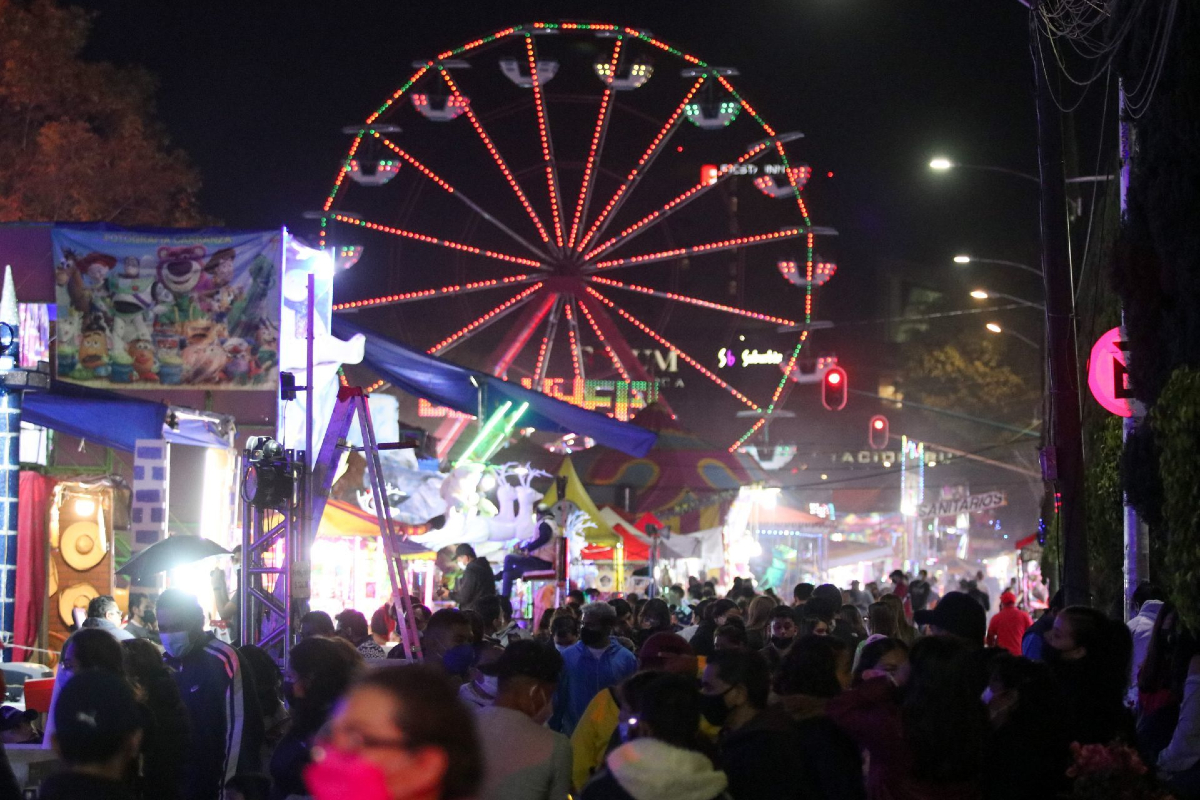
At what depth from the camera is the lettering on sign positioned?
3806cm

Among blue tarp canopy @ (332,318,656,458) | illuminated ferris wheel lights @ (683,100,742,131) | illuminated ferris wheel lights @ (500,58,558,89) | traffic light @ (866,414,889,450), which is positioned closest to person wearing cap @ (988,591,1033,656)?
blue tarp canopy @ (332,318,656,458)

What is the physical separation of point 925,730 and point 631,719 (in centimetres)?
101

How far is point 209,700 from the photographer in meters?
6.74

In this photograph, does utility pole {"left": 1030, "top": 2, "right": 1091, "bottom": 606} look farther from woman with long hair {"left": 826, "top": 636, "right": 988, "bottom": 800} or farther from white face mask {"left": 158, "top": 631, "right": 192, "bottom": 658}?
white face mask {"left": 158, "top": 631, "right": 192, "bottom": 658}

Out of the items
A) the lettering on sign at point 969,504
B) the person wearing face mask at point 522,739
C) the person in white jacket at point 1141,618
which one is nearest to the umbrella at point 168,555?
the person in white jacket at point 1141,618

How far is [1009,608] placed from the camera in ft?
45.1

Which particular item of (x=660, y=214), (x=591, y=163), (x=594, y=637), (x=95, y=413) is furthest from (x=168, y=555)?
(x=591, y=163)

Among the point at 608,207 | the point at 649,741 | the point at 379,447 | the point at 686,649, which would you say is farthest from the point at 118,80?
the point at 649,741

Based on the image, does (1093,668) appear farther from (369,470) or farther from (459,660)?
(369,470)

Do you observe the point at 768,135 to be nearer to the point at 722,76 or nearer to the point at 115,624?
the point at 722,76

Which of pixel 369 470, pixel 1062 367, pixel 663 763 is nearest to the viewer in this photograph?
pixel 663 763

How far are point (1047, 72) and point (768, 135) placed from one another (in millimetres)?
17477

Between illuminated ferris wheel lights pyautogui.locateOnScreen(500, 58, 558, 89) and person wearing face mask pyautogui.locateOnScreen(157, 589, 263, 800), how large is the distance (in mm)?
25221

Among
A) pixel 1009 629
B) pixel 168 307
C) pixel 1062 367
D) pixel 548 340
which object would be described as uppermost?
pixel 548 340
